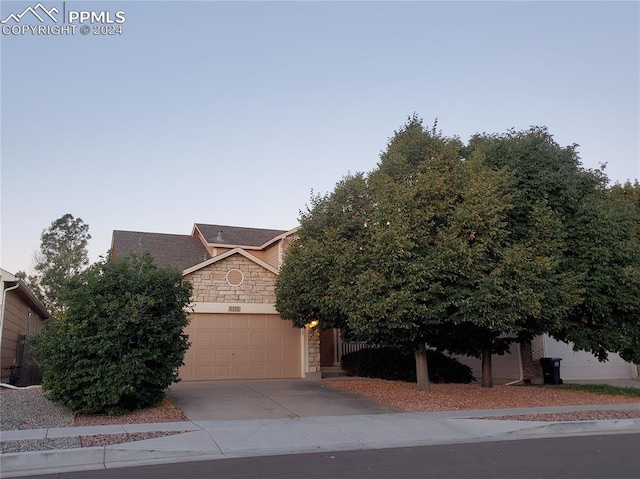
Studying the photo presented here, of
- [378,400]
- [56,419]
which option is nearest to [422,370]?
[378,400]

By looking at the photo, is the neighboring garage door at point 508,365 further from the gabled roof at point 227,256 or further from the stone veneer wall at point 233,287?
the gabled roof at point 227,256

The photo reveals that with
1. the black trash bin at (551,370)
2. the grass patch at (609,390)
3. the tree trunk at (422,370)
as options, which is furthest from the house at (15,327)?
the black trash bin at (551,370)

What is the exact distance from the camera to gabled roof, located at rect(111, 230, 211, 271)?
2344 centimetres

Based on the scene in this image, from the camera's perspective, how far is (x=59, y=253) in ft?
135

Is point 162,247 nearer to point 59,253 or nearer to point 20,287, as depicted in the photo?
point 20,287

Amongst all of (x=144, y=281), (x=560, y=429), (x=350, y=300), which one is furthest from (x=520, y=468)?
(x=144, y=281)

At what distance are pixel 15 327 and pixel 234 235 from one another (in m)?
9.97

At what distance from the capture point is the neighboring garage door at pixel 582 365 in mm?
23969

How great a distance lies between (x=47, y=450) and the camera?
8727mm

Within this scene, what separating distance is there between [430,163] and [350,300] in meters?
4.29

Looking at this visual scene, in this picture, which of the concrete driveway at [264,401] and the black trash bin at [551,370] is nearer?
the concrete driveway at [264,401]

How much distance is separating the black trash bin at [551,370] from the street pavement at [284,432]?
6214 millimetres

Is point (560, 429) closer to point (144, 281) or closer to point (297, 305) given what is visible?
point (297, 305)

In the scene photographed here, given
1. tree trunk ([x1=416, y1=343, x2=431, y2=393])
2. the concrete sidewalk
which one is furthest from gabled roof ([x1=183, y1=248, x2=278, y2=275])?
the concrete sidewalk
